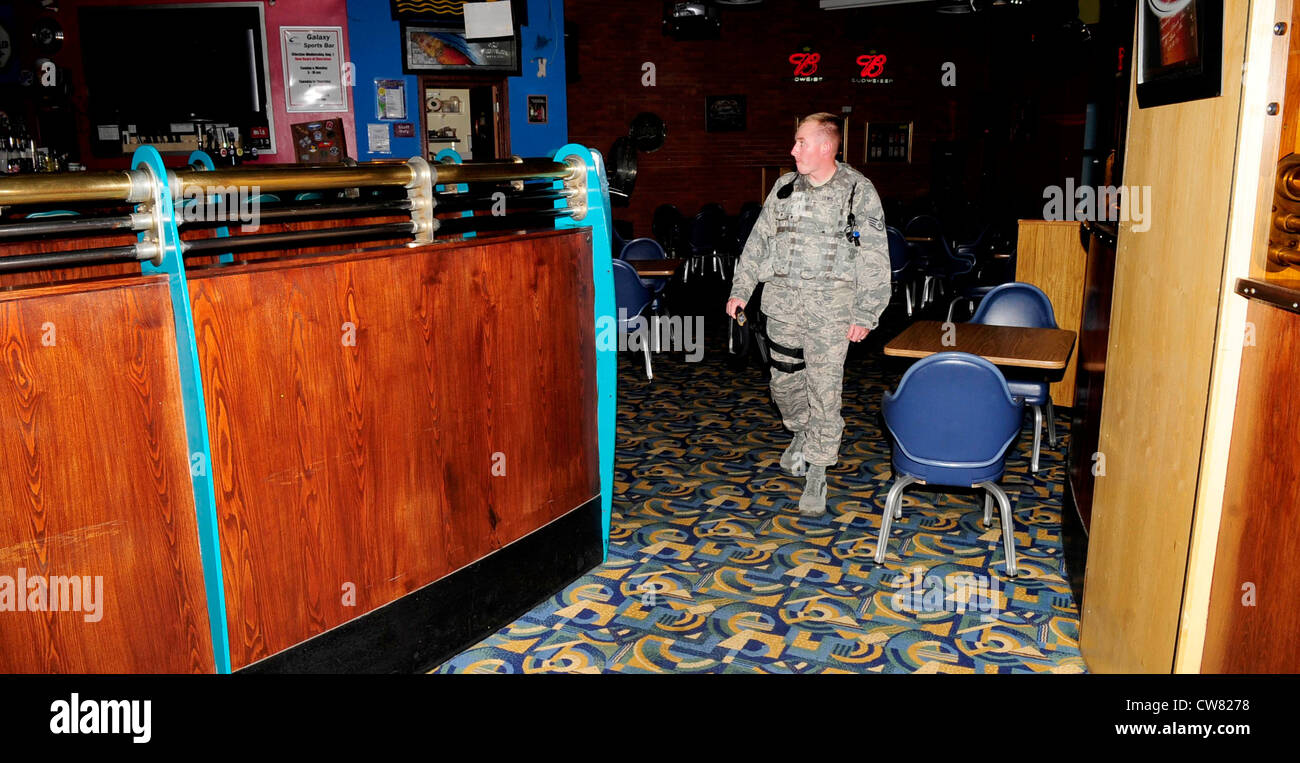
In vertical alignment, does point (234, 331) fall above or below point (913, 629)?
above

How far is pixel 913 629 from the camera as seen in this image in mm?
3072

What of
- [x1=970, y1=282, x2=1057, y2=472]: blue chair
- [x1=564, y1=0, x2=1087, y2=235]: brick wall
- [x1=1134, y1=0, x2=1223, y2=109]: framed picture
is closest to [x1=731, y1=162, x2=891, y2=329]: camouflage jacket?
[x1=970, y1=282, x2=1057, y2=472]: blue chair

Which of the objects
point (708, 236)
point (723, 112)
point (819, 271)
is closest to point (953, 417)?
point (819, 271)

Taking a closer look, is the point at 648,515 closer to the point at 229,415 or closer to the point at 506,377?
the point at 506,377

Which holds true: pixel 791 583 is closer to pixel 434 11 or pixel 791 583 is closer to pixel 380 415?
pixel 380 415

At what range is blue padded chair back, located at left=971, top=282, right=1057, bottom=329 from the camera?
15.3 ft

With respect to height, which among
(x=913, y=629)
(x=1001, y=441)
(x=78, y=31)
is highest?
(x=78, y=31)

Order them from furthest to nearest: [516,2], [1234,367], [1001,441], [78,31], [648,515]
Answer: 1. [516,2]
2. [78,31]
3. [648,515]
4. [1001,441]
5. [1234,367]

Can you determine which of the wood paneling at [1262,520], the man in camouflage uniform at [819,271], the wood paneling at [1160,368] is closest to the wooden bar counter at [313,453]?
the man in camouflage uniform at [819,271]

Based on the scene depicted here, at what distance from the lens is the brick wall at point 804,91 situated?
1185 cm

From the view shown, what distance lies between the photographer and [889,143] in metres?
12.7

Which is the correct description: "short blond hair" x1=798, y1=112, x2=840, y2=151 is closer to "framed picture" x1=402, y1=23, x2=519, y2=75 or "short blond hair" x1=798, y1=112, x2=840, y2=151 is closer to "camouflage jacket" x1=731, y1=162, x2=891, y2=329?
"camouflage jacket" x1=731, y1=162, x2=891, y2=329
